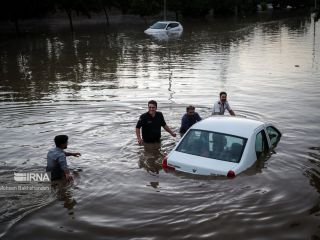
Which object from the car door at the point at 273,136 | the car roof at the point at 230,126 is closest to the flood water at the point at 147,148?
the car door at the point at 273,136

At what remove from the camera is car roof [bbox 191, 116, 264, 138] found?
9.84 m

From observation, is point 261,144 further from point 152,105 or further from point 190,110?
point 152,105

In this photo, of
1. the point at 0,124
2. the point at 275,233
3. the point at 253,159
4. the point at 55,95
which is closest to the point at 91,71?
the point at 55,95

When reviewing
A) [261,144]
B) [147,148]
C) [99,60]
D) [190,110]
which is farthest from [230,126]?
[99,60]

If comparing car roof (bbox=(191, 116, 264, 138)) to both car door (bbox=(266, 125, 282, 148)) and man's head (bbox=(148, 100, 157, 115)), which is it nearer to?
car door (bbox=(266, 125, 282, 148))

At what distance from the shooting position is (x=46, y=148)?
12289 mm

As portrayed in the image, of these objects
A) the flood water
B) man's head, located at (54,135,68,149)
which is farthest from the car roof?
man's head, located at (54,135,68,149)

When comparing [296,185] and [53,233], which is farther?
[296,185]

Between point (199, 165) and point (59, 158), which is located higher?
point (59, 158)

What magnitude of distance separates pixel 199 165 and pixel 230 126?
1.25m

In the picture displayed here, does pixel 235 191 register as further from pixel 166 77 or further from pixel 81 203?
pixel 166 77

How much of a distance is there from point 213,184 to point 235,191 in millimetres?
463

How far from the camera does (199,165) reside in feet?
30.7

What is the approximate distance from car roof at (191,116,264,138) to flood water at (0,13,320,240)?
920mm
